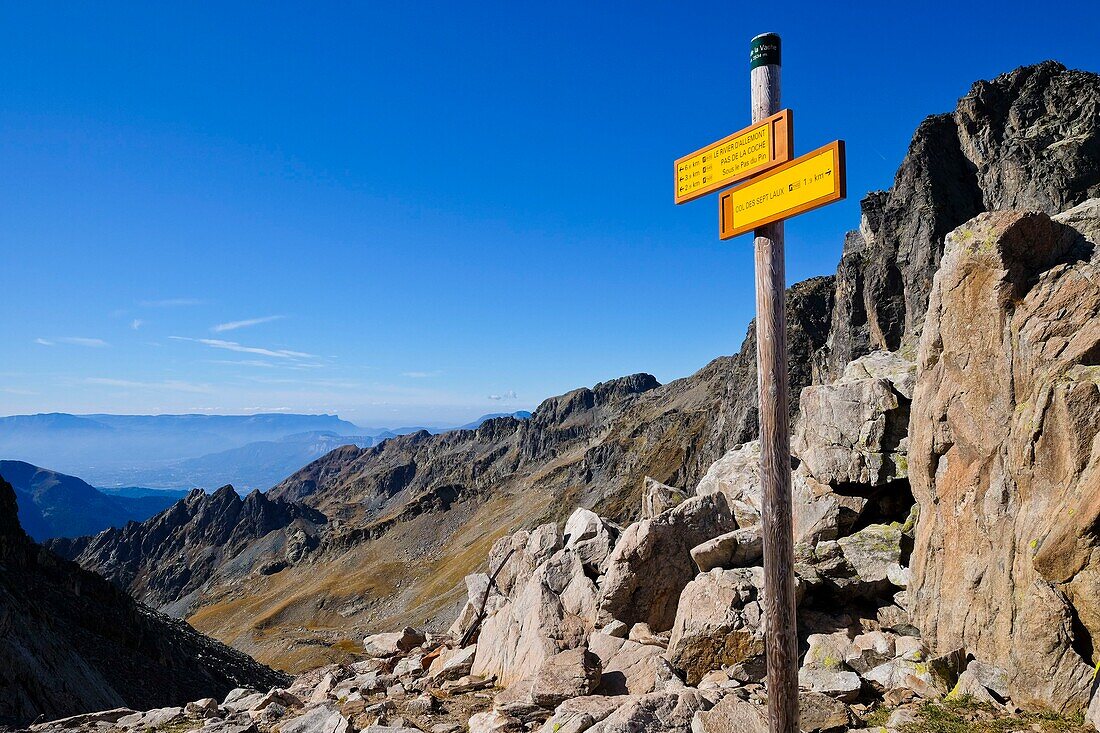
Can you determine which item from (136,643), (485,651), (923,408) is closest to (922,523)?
(923,408)

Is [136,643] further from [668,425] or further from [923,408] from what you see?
[668,425]

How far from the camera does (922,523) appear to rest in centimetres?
1373

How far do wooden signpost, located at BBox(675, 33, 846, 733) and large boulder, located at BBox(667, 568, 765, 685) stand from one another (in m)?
4.58

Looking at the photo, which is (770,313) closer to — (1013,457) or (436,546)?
(1013,457)

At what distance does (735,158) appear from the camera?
28.2 feet

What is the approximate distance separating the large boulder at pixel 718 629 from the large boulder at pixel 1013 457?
11.4ft

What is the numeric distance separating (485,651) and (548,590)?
257 centimetres

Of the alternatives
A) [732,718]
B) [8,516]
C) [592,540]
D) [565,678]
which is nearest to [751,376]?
[592,540]

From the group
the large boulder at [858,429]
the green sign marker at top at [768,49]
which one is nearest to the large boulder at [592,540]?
the large boulder at [858,429]

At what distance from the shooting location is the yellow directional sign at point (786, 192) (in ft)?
24.6

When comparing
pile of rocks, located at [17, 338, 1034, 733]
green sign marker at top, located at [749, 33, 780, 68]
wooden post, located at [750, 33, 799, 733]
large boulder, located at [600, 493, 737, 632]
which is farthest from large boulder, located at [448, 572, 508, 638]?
green sign marker at top, located at [749, 33, 780, 68]

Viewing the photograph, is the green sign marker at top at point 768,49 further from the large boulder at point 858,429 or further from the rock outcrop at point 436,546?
the rock outcrop at point 436,546

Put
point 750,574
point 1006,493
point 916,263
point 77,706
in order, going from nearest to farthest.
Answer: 1. point 1006,493
2. point 750,574
3. point 77,706
4. point 916,263

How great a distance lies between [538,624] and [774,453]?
1002 cm
